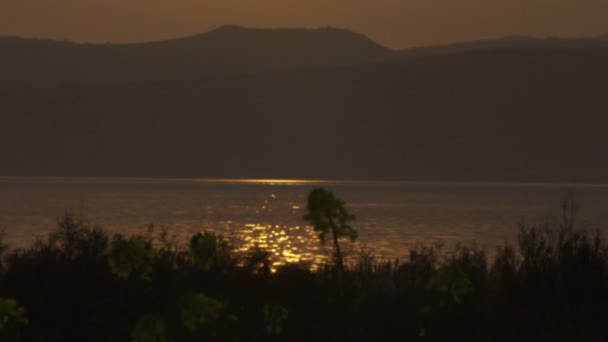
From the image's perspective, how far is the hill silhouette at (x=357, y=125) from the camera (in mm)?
131750

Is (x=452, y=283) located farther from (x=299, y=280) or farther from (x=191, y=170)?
(x=191, y=170)

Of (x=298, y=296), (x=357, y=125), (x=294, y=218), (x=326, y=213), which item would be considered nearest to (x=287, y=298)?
(x=298, y=296)

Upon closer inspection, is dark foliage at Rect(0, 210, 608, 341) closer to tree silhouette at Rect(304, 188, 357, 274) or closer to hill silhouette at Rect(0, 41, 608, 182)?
tree silhouette at Rect(304, 188, 357, 274)

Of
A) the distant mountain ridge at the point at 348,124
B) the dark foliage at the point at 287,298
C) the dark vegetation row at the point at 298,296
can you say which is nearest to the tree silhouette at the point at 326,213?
the dark vegetation row at the point at 298,296

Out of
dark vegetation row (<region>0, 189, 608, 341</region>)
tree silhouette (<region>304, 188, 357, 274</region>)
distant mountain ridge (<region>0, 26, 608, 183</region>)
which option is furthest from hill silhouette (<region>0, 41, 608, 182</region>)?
tree silhouette (<region>304, 188, 357, 274</region>)

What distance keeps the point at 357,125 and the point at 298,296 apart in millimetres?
133184

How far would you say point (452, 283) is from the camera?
10297 mm

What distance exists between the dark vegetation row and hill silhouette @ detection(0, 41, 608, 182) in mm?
115128

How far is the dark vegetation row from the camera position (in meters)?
10.2

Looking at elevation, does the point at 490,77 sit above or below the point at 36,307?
above

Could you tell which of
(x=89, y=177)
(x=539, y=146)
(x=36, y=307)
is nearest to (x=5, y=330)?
(x=36, y=307)

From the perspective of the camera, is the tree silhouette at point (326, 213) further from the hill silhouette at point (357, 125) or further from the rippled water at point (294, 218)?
the hill silhouette at point (357, 125)

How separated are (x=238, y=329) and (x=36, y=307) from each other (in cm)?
208

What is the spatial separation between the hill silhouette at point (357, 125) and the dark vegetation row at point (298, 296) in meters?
115
